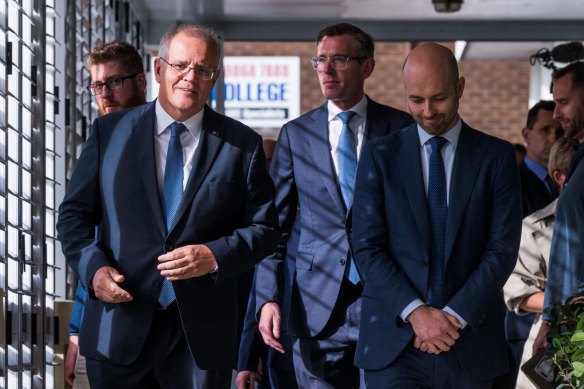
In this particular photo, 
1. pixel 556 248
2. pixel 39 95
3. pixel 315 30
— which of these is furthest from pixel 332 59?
pixel 315 30

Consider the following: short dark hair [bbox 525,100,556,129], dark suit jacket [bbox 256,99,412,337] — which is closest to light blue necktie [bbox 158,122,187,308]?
dark suit jacket [bbox 256,99,412,337]

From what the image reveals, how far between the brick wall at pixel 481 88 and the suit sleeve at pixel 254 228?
1920cm

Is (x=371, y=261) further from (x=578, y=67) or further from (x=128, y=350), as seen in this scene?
(x=578, y=67)

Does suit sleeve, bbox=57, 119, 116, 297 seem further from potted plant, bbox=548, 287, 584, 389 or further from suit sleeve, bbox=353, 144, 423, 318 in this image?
potted plant, bbox=548, 287, 584, 389

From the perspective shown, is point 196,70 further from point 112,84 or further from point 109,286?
point 112,84

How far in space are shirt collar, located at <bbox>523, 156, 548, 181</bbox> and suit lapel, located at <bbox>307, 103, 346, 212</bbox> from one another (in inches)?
103

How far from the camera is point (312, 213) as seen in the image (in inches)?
196

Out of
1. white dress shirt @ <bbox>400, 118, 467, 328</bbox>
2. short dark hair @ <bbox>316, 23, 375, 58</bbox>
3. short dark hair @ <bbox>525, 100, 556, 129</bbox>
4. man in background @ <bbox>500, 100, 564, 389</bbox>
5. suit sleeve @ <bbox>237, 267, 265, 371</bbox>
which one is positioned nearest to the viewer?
white dress shirt @ <bbox>400, 118, 467, 328</bbox>

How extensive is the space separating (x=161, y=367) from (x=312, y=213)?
128 centimetres

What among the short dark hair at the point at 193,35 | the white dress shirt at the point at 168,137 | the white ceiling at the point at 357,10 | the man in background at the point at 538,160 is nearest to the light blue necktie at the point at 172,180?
the white dress shirt at the point at 168,137

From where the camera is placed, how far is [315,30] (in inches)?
448

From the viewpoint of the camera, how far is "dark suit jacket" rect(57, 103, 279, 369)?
12.7 ft

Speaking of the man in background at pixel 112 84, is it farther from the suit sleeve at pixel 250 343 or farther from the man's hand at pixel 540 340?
the man's hand at pixel 540 340

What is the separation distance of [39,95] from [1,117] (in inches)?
21.4
